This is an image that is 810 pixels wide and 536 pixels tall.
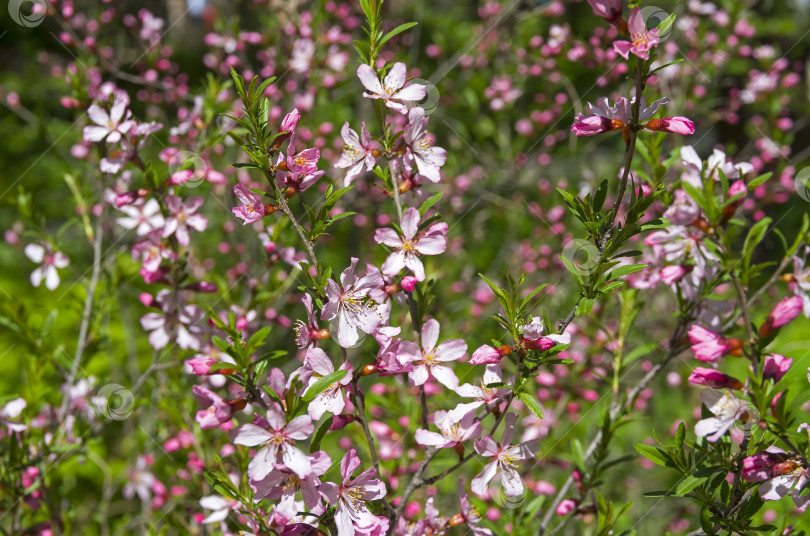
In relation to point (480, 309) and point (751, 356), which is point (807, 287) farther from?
point (480, 309)

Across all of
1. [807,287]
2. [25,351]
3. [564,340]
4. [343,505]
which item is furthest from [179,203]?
[807,287]

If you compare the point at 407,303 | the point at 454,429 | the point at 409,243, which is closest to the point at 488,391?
the point at 454,429

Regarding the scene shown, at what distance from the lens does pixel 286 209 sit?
1.16 m

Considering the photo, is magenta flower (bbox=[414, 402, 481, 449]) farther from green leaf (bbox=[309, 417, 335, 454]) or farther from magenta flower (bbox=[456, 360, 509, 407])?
green leaf (bbox=[309, 417, 335, 454])

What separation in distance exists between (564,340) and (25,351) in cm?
203

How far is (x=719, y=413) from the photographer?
1231mm

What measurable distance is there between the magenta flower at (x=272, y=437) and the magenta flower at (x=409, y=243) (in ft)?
1.24

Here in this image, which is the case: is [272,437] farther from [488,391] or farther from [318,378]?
[488,391]

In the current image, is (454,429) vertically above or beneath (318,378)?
beneath

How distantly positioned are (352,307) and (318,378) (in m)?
0.16

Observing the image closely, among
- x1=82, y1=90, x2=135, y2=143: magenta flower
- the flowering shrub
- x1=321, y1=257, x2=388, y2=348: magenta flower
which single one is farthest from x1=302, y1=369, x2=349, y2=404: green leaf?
x1=82, y1=90, x2=135, y2=143: magenta flower

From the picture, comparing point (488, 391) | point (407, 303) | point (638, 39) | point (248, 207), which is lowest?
point (488, 391)

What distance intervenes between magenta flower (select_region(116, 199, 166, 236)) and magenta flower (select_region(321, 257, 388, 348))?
0.91 m

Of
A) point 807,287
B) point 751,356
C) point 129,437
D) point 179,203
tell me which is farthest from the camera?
point 129,437
